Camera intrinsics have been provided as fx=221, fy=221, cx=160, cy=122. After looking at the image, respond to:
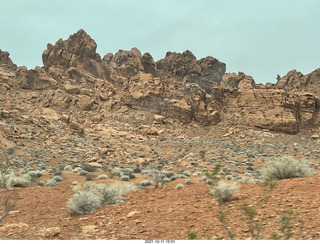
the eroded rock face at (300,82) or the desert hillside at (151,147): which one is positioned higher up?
the eroded rock face at (300,82)

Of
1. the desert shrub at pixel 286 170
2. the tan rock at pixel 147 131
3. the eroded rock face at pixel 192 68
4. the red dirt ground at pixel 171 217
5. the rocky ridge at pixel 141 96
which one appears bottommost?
the red dirt ground at pixel 171 217

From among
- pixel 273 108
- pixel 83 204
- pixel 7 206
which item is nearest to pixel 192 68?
pixel 273 108

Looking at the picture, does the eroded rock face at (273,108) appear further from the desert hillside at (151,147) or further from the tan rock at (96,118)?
the tan rock at (96,118)

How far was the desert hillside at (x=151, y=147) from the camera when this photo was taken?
17.3 feet

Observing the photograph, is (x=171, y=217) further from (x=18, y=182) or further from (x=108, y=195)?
(x=18, y=182)

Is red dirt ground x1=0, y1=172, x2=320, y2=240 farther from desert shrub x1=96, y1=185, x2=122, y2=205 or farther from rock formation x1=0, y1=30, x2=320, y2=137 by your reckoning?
rock formation x1=0, y1=30, x2=320, y2=137

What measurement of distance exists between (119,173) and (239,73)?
6756 cm

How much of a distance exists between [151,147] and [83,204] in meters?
27.5

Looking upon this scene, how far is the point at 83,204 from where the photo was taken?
21.9ft

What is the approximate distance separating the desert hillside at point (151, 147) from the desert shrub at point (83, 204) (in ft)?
0.24

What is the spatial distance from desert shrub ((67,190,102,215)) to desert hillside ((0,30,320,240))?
0.07 m

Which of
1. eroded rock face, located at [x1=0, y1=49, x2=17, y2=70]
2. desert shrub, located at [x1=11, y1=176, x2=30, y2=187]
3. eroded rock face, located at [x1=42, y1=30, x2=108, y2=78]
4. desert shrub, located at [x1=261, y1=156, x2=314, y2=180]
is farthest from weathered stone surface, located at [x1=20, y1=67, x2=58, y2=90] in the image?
desert shrub, located at [x1=261, y1=156, x2=314, y2=180]

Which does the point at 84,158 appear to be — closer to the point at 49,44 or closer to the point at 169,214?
the point at 169,214

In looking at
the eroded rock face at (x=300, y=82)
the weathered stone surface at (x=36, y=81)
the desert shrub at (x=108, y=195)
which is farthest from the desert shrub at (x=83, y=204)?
the eroded rock face at (x=300, y=82)
